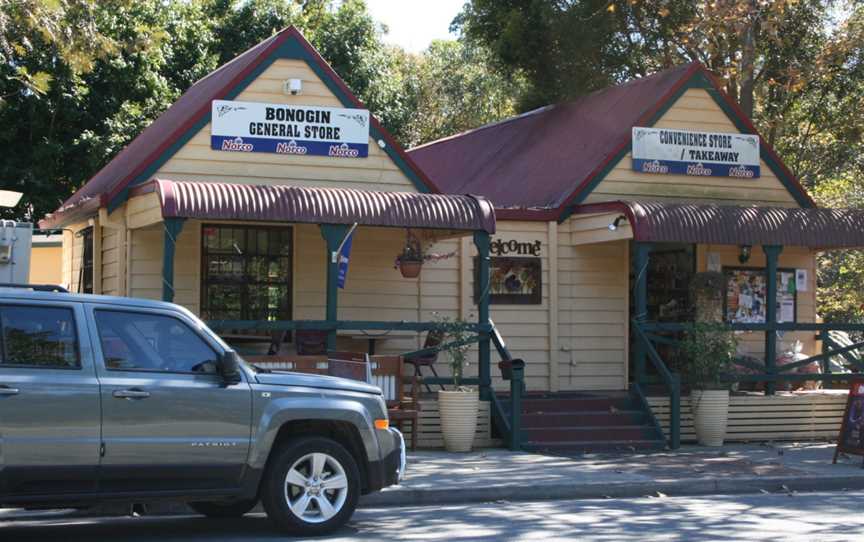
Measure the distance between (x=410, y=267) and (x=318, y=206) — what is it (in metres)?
2.07

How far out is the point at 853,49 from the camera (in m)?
23.3

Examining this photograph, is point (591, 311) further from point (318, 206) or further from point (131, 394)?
point (131, 394)

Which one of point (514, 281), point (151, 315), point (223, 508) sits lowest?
point (223, 508)

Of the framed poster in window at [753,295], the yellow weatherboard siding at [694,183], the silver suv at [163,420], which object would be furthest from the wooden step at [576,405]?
the silver suv at [163,420]

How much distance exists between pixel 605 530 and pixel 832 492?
13.6 feet

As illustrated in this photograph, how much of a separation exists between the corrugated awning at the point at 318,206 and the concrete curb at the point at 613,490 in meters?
4.24

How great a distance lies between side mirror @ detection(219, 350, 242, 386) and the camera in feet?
29.2

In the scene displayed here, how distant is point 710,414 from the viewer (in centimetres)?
1638

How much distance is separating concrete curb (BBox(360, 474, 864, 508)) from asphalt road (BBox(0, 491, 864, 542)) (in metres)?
0.22

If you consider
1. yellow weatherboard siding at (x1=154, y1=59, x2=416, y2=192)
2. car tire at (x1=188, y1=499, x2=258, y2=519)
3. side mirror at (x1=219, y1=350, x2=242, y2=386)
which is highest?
yellow weatherboard siding at (x1=154, y1=59, x2=416, y2=192)

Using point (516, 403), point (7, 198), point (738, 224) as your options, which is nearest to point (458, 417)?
point (516, 403)

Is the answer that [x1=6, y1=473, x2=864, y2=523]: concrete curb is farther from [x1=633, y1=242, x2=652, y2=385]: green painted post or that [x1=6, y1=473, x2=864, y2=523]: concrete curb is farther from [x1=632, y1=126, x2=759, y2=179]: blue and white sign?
[x1=632, y1=126, x2=759, y2=179]: blue and white sign

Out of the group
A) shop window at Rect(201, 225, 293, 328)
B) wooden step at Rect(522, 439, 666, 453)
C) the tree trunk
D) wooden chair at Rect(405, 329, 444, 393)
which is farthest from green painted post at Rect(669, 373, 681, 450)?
the tree trunk

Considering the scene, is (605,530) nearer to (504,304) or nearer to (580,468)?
(580,468)
